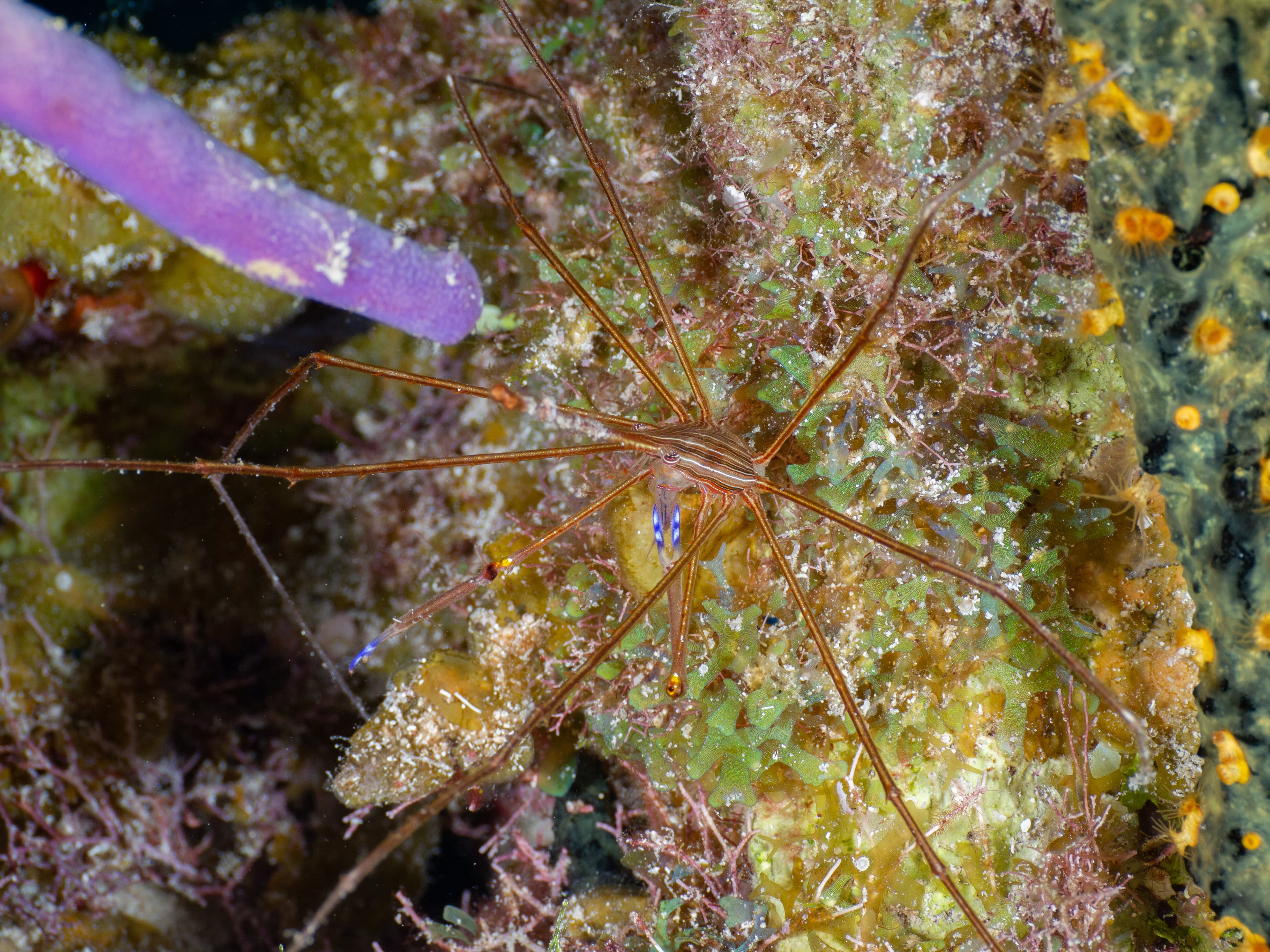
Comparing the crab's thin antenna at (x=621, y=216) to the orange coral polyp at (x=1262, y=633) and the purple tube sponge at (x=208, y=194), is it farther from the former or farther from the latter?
the orange coral polyp at (x=1262, y=633)

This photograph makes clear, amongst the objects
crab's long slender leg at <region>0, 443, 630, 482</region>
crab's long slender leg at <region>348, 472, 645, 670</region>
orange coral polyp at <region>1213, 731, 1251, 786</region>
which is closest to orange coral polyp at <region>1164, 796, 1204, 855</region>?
orange coral polyp at <region>1213, 731, 1251, 786</region>

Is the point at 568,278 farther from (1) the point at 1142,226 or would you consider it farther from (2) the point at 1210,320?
(2) the point at 1210,320

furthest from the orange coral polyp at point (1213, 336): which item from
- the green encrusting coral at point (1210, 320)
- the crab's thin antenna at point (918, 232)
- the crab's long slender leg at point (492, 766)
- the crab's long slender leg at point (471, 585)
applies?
the crab's long slender leg at point (471, 585)

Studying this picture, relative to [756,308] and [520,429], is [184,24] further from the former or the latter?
[756,308]

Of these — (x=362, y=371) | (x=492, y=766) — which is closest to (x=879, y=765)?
(x=492, y=766)

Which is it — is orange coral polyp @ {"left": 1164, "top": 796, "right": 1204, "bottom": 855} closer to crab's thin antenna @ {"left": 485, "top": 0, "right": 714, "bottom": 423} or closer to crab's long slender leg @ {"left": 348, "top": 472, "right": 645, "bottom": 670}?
crab's thin antenna @ {"left": 485, "top": 0, "right": 714, "bottom": 423}

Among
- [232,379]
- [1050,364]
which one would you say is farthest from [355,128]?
[1050,364]
